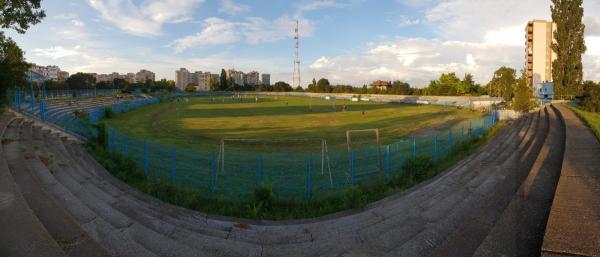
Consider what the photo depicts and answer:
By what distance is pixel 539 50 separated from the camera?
101062 millimetres

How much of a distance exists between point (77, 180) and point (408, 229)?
1049 cm

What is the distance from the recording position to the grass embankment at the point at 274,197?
10.4 m

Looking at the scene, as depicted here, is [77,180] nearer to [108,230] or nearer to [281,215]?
[108,230]

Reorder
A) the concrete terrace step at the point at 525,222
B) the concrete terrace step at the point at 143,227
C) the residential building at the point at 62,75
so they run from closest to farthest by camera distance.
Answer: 1. the concrete terrace step at the point at 525,222
2. the concrete terrace step at the point at 143,227
3. the residential building at the point at 62,75

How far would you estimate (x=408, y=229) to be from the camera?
7836 mm

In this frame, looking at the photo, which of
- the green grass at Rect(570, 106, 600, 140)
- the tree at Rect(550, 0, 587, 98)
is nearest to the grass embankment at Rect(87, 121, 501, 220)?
the green grass at Rect(570, 106, 600, 140)

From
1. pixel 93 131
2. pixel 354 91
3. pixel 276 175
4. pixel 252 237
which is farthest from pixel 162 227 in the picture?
pixel 354 91

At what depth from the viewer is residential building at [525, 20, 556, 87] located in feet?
325

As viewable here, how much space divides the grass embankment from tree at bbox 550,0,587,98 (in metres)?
51.1

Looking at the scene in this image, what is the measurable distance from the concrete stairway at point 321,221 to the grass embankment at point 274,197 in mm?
551

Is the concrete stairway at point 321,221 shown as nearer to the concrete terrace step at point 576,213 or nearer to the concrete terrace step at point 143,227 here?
the concrete terrace step at point 143,227

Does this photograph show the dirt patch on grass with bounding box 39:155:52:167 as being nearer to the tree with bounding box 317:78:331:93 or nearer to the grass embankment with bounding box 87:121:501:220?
the grass embankment with bounding box 87:121:501:220

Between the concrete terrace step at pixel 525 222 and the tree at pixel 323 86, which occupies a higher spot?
the tree at pixel 323 86

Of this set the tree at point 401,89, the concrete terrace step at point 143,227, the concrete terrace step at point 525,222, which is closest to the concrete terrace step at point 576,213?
the concrete terrace step at point 525,222
